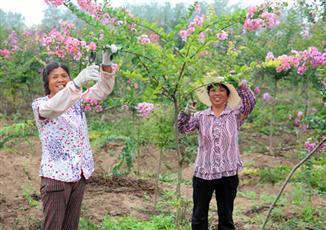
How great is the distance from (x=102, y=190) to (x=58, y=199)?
9.40 feet

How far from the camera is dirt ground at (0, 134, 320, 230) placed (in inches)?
181

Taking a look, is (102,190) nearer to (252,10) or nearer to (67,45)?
(67,45)

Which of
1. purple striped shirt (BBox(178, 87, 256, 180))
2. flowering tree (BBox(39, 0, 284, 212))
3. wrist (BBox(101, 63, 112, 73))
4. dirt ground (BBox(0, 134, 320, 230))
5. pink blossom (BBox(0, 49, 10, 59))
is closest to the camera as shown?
flowering tree (BBox(39, 0, 284, 212))

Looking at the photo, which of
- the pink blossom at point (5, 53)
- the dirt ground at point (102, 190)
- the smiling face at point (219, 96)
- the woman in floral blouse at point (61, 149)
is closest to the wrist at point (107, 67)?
the woman in floral blouse at point (61, 149)

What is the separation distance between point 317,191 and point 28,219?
362 centimetres

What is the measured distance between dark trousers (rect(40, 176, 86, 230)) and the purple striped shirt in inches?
42.0

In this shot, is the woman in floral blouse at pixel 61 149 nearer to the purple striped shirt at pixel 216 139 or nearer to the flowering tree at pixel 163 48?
the flowering tree at pixel 163 48

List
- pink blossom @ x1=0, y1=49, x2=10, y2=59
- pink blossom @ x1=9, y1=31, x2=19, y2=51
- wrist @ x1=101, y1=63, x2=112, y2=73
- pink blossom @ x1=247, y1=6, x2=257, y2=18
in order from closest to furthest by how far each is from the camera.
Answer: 1. wrist @ x1=101, y1=63, x2=112, y2=73
2. pink blossom @ x1=247, y1=6, x2=257, y2=18
3. pink blossom @ x1=0, y1=49, x2=10, y2=59
4. pink blossom @ x1=9, y1=31, x2=19, y2=51

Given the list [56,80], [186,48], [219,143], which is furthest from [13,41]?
[186,48]

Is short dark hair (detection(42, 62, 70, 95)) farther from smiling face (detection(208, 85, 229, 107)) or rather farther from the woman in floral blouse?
smiling face (detection(208, 85, 229, 107))

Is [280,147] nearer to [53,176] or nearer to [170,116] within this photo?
[170,116]

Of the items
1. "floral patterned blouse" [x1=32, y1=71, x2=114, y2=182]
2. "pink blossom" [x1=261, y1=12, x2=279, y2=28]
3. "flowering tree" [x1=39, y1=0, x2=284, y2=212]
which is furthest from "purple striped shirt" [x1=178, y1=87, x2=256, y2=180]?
"floral patterned blouse" [x1=32, y1=71, x2=114, y2=182]

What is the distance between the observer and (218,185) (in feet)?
12.5

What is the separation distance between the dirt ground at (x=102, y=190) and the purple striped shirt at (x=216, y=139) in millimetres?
1252
